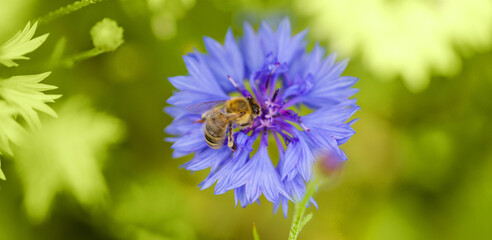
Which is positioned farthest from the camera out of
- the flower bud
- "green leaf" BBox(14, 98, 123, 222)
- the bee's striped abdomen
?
"green leaf" BBox(14, 98, 123, 222)

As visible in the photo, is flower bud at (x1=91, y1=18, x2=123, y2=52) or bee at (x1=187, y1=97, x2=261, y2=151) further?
flower bud at (x1=91, y1=18, x2=123, y2=52)

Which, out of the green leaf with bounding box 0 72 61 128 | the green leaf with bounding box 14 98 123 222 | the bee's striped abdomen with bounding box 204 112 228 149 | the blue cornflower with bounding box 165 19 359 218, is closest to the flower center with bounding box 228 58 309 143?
the blue cornflower with bounding box 165 19 359 218

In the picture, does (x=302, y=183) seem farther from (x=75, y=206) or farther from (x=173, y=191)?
(x=75, y=206)

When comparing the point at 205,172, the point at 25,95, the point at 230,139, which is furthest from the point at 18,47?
the point at 205,172

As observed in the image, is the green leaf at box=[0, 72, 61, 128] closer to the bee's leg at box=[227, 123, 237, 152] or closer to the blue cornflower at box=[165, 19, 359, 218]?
the blue cornflower at box=[165, 19, 359, 218]

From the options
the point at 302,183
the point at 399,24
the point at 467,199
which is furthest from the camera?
the point at 467,199

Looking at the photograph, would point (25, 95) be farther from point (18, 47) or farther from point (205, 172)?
point (205, 172)

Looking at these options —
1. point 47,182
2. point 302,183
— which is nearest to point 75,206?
point 47,182
